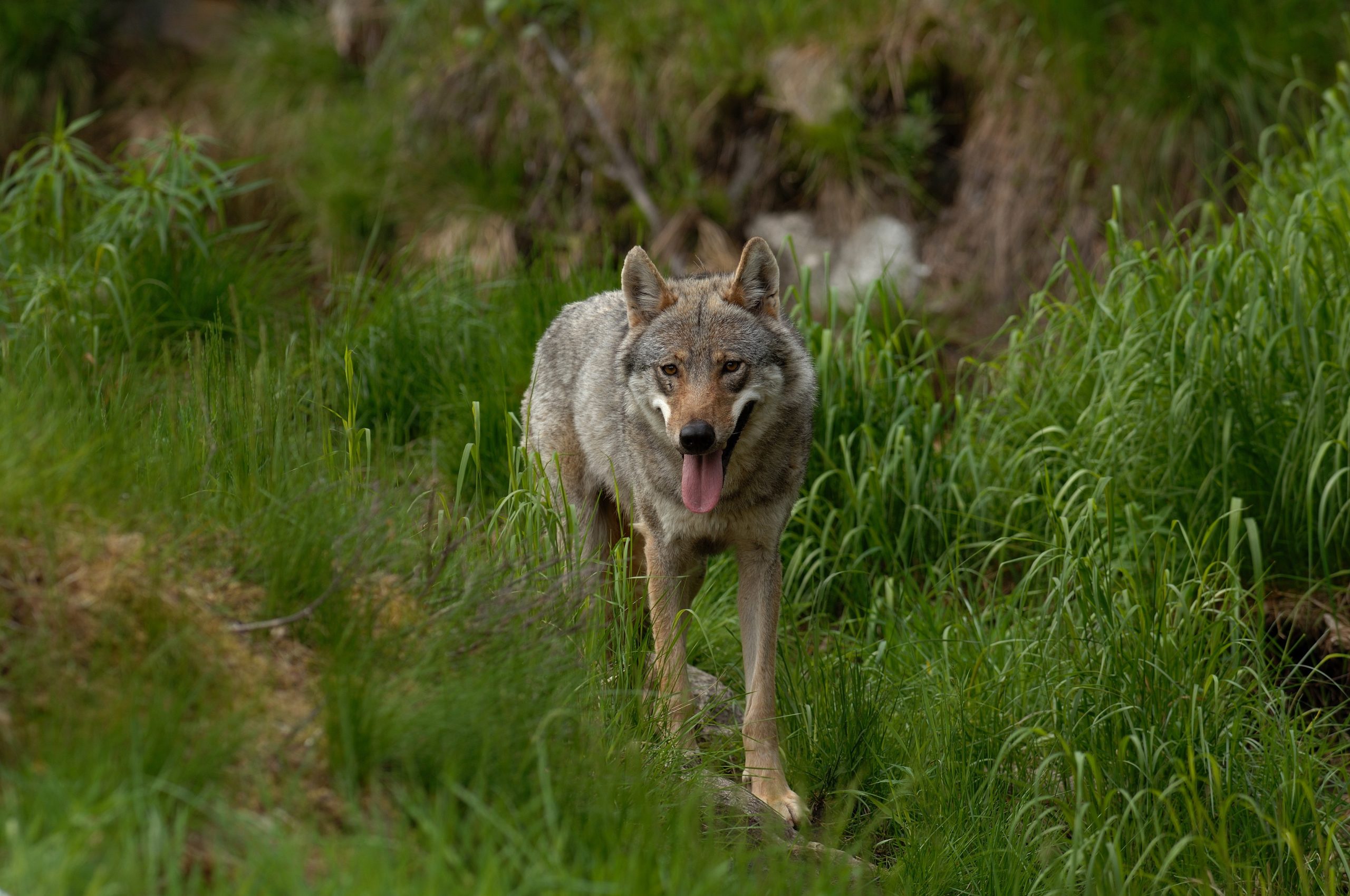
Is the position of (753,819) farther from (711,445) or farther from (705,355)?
(705,355)

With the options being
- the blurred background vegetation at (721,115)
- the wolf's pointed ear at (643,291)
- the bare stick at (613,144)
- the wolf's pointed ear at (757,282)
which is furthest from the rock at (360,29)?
the wolf's pointed ear at (757,282)

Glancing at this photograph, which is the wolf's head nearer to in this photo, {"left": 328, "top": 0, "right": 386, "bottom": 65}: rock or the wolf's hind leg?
the wolf's hind leg

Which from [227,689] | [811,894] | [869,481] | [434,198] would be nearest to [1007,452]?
[869,481]

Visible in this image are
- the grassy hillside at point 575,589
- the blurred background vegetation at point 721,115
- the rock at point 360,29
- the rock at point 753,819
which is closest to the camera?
the grassy hillside at point 575,589

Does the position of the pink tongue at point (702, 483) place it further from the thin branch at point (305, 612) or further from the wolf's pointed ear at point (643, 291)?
the thin branch at point (305, 612)

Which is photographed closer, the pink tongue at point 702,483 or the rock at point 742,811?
Answer: the rock at point 742,811

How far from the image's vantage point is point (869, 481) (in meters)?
6.21

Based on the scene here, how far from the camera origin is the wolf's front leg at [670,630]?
4.32 meters

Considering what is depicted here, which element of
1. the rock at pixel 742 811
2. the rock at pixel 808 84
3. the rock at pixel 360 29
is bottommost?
the rock at pixel 742 811

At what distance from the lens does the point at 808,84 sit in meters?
9.58

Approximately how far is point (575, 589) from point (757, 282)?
5.40 feet

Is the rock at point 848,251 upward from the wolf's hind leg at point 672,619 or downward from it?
upward

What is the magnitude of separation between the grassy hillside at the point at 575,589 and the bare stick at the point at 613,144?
2.49 meters

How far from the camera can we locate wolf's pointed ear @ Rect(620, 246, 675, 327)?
500 cm
